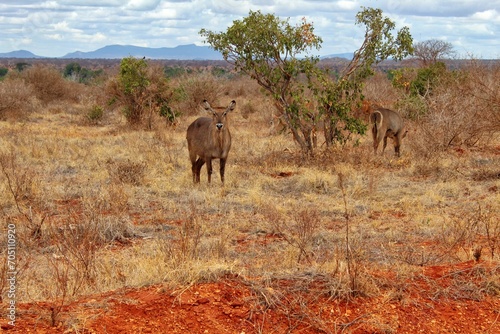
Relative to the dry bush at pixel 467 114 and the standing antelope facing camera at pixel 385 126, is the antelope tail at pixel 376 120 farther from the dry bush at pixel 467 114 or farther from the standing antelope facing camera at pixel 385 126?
the dry bush at pixel 467 114

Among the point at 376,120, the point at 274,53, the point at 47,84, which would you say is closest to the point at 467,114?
the point at 376,120

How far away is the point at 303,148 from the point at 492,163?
4879 mm

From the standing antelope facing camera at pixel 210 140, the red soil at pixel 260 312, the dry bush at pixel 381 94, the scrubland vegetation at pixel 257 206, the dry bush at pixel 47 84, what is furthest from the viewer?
the dry bush at pixel 47 84

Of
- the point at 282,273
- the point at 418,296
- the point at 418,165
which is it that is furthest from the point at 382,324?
the point at 418,165

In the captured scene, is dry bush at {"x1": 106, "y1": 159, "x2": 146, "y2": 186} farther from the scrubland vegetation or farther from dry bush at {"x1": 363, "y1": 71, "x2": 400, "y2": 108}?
dry bush at {"x1": 363, "y1": 71, "x2": 400, "y2": 108}

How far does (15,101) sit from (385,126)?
55.7 feet

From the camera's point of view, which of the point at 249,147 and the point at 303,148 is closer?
the point at 303,148

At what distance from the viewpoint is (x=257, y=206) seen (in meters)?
11.0

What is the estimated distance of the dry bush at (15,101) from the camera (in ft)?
83.7

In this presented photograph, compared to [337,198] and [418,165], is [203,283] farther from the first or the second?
[418,165]

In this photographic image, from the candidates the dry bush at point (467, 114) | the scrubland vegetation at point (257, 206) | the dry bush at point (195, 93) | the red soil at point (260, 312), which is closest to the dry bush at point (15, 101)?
the scrubland vegetation at point (257, 206)

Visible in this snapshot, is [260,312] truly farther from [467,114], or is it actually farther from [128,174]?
[467,114]

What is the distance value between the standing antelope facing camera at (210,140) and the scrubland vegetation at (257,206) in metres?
0.56

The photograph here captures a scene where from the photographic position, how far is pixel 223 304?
16.7 ft
